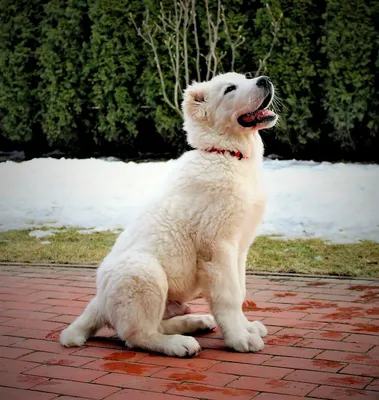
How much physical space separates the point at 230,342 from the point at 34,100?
29.1 ft

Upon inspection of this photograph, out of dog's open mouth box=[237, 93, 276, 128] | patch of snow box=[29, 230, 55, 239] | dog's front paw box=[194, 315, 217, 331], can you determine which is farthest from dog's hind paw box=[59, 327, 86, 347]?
patch of snow box=[29, 230, 55, 239]

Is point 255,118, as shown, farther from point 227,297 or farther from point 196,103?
point 227,297

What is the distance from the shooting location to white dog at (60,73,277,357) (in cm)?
375

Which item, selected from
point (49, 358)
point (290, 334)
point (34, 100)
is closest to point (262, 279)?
point (290, 334)

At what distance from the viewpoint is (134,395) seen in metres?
3.16

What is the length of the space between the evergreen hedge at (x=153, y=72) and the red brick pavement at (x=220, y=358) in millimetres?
5380

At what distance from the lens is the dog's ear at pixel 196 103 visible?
403cm

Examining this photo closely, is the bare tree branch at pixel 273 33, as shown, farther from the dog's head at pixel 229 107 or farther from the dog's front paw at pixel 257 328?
the dog's front paw at pixel 257 328

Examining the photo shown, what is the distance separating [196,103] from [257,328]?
1300mm

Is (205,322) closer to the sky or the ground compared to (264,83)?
closer to the ground

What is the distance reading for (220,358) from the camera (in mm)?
3676

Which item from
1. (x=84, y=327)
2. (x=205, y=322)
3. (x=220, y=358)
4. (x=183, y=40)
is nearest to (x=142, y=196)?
(x=183, y=40)

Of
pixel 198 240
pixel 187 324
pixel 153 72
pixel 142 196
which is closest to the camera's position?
pixel 198 240

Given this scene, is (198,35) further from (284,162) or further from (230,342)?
(230,342)
